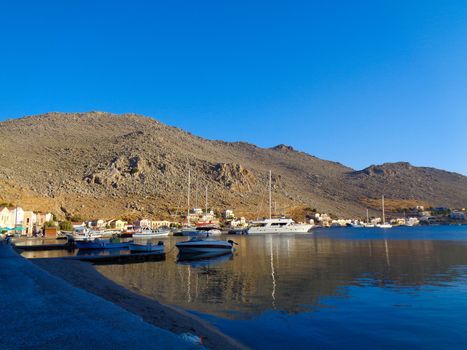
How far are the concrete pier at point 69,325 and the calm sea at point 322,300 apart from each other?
441 centimetres

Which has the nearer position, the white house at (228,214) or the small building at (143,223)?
the small building at (143,223)

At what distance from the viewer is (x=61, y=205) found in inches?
3713

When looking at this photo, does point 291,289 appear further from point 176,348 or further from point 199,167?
point 199,167

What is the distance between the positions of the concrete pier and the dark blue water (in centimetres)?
448

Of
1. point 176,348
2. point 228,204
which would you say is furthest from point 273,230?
point 176,348

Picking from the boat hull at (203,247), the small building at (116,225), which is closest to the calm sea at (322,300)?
the boat hull at (203,247)

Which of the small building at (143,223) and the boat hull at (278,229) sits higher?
the small building at (143,223)

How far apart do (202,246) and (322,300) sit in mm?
23081

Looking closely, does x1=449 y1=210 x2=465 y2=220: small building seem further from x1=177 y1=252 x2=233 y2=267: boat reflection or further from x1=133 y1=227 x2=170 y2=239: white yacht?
x1=177 y1=252 x2=233 y2=267: boat reflection

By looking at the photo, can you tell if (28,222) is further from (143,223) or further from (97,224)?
(143,223)

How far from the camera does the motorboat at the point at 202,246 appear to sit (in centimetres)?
3835

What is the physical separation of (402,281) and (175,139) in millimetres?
159988

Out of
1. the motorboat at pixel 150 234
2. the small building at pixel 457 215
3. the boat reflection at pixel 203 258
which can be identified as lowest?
the boat reflection at pixel 203 258

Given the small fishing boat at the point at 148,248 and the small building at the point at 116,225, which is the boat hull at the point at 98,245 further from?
the small building at the point at 116,225
